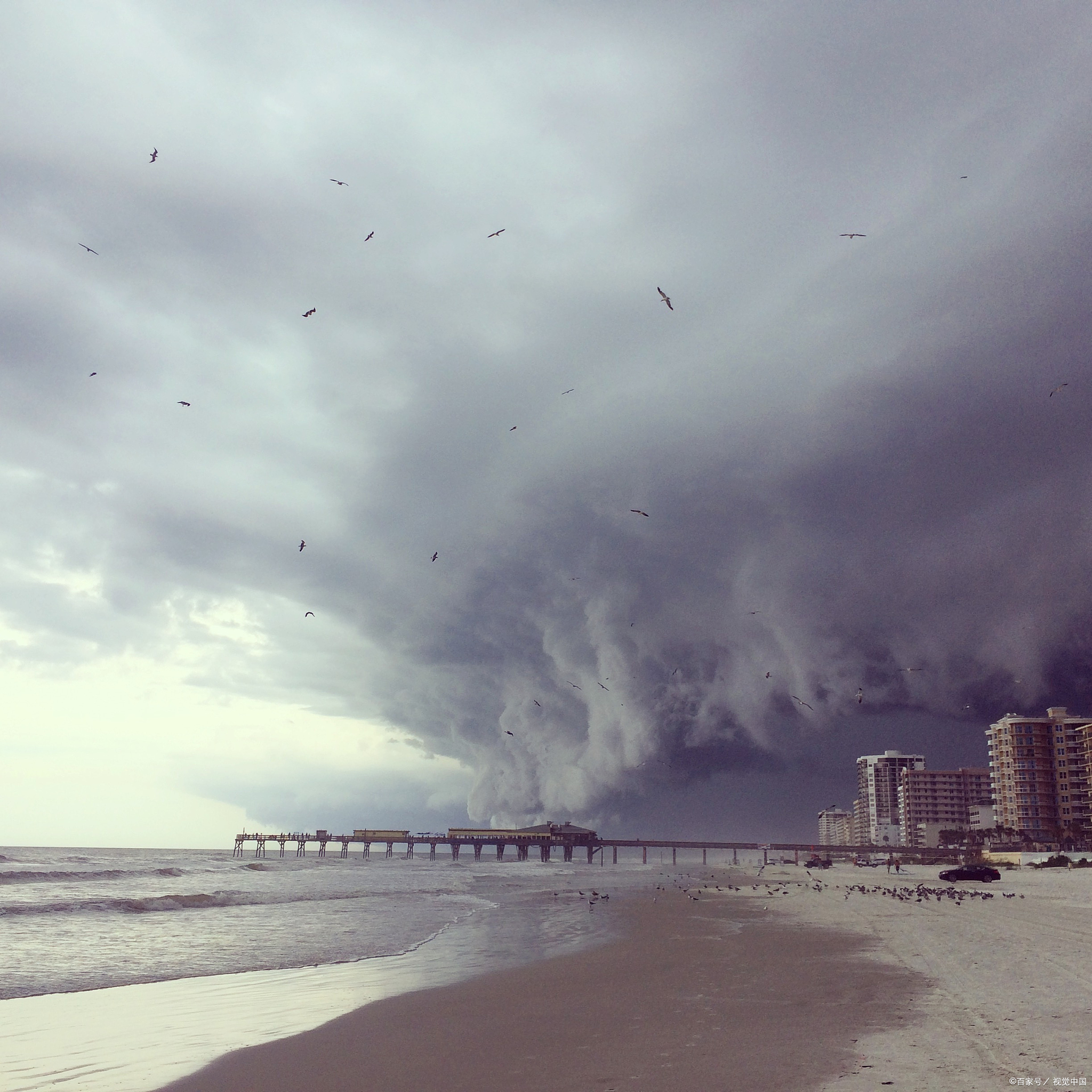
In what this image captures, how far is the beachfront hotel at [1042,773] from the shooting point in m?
142

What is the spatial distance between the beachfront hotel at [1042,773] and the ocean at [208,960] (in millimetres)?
126930

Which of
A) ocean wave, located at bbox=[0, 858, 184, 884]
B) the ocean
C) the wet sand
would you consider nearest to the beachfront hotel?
the ocean

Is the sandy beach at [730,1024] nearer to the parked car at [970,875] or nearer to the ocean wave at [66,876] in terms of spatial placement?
the parked car at [970,875]

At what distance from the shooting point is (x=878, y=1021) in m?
12.7

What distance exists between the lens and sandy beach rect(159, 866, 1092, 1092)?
998 centimetres

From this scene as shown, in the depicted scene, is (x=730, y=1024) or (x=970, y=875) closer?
(x=730, y=1024)

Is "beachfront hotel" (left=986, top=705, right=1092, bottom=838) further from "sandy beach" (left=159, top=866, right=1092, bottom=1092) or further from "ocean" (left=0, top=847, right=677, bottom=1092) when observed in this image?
"sandy beach" (left=159, top=866, right=1092, bottom=1092)

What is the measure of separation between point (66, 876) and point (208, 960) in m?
69.5

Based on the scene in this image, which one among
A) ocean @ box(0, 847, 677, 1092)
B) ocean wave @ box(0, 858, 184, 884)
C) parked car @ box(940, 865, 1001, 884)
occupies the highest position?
ocean @ box(0, 847, 677, 1092)

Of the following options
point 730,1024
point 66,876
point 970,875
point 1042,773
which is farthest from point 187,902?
point 1042,773

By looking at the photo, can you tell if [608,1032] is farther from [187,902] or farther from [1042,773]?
[1042,773]

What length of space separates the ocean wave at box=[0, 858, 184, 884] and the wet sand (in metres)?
68.9

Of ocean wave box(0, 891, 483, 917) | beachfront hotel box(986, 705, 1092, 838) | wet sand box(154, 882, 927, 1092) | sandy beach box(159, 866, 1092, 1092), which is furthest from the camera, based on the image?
beachfront hotel box(986, 705, 1092, 838)

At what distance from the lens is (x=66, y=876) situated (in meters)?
77.9
